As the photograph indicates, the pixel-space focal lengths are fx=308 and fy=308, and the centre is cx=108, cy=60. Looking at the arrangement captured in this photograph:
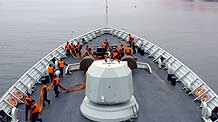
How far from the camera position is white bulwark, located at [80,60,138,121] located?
10523mm

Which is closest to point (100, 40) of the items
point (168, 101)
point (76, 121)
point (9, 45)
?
point (168, 101)

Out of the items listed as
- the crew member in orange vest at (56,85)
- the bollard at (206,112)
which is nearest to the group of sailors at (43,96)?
the crew member in orange vest at (56,85)

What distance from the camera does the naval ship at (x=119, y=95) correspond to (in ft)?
35.1

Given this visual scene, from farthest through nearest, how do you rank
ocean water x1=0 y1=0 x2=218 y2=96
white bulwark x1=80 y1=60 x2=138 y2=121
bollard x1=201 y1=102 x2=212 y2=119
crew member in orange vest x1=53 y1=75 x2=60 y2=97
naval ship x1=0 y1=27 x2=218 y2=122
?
ocean water x1=0 y1=0 x2=218 y2=96 → crew member in orange vest x1=53 y1=75 x2=60 y2=97 → bollard x1=201 y1=102 x2=212 y2=119 → naval ship x1=0 y1=27 x2=218 y2=122 → white bulwark x1=80 y1=60 x2=138 y2=121

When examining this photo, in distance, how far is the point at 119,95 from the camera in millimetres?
10609

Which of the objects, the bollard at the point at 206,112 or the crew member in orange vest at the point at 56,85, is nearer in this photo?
the bollard at the point at 206,112

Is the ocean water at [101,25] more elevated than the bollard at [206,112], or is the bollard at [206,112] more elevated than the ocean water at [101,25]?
the bollard at [206,112]

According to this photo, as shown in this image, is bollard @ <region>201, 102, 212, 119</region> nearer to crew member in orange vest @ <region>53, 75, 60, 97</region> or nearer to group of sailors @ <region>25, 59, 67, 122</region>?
group of sailors @ <region>25, 59, 67, 122</region>

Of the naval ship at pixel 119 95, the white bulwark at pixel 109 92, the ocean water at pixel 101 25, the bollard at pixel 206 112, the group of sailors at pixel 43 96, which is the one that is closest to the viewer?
the white bulwark at pixel 109 92

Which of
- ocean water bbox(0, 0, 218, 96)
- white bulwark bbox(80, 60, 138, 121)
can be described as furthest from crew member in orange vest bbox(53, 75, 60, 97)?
ocean water bbox(0, 0, 218, 96)

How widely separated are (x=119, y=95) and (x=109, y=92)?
0.37 m

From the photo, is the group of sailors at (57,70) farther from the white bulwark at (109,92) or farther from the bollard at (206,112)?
the bollard at (206,112)

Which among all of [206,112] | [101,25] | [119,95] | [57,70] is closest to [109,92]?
[119,95]

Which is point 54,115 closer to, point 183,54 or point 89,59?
→ point 89,59
